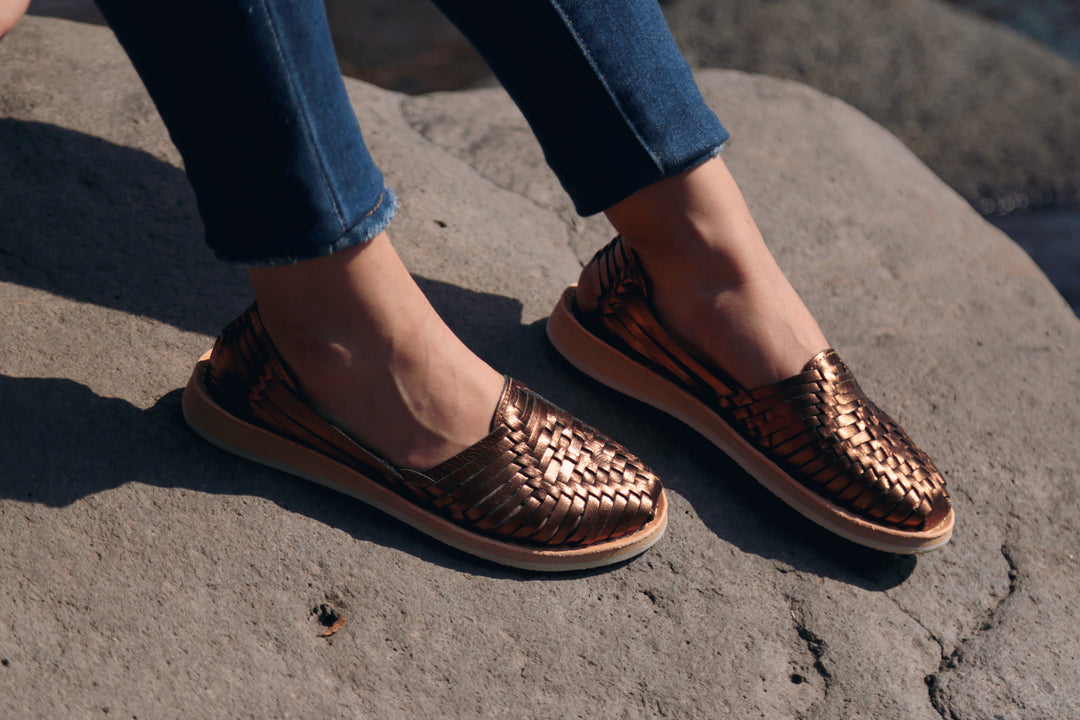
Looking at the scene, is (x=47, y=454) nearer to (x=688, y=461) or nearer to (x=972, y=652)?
(x=688, y=461)

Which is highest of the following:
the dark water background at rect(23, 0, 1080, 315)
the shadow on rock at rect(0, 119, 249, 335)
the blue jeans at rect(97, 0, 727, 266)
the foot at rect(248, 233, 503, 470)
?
the blue jeans at rect(97, 0, 727, 266)

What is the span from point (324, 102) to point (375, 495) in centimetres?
49

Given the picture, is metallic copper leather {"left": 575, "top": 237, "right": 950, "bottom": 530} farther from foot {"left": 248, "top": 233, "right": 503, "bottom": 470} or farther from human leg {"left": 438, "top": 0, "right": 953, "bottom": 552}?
foot {"left": 248, "top": 233, "right": 503, "bottom": 470}

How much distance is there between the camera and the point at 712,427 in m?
1.26

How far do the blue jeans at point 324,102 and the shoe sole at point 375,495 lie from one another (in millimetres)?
302

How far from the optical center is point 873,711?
1057 millimetres

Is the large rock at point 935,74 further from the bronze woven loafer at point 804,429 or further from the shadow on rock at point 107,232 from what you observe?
the shadow on rock at point 107,232

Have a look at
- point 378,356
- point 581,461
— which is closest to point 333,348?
point 378,356

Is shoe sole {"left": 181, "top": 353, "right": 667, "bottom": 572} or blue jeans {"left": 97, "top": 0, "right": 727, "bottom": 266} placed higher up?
blue jeans {"left": 97, "top": 0, "right": 727, "bottom": 266}

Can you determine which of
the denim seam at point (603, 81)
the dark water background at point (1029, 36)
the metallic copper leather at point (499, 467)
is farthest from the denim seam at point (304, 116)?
the dark water background at point (1029, 36)

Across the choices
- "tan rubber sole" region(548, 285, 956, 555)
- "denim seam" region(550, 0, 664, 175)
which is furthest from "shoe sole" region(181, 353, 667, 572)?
"denim seam" region(550, 0, 664, 175)

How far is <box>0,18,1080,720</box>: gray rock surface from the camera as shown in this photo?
100 centimetres

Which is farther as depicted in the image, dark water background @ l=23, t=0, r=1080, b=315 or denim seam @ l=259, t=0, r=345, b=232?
dark water background @ l=23, t=0, r=1080, b=315

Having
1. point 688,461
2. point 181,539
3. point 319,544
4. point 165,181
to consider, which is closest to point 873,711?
point 688,461
